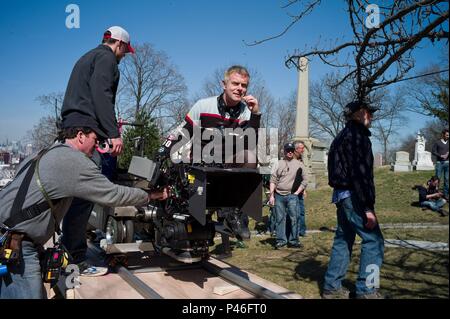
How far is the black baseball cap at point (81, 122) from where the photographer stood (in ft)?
12.3

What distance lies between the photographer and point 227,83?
3.90 m

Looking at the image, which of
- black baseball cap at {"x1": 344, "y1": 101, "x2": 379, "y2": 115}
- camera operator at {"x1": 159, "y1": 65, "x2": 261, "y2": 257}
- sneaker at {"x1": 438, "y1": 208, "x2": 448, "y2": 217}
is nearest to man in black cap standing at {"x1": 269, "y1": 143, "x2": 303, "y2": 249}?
black baseball cap at {"x1": 344, "y1": 101, "x2": 379, "y2": 115}

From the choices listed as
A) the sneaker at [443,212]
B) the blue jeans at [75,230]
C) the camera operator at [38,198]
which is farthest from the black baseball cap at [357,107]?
the blue jeans at [75,230]

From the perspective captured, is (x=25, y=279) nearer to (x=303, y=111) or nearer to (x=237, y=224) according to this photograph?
(x=237, y=224)

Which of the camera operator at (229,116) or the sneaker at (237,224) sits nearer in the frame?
the sneaker at (237,224)

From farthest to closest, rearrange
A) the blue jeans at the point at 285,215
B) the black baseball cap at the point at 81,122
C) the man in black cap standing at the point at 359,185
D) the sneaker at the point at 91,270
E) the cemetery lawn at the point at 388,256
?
the blue jeans at the point at 285,215 < the sneaker at the point at 91,270 < the man in black cap standing at the point at 359,185 < the black baseball cap at the point at 81,122 < the cemetery lawn at the point at 388,256

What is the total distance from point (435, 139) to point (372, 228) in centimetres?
174

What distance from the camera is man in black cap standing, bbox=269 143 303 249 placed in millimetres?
7879

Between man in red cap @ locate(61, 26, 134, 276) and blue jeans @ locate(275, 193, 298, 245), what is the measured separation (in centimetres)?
452

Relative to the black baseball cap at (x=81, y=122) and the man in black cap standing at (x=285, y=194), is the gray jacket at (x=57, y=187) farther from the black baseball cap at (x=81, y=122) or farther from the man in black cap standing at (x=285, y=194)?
the man in black cap standing at (x=285, y=194)

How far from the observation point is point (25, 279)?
2887 mm

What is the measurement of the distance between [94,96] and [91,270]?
173 cm

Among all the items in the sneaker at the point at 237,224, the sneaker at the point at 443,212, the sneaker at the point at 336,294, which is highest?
the sneaker at the point at 443,212
